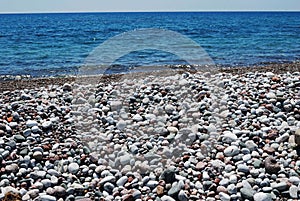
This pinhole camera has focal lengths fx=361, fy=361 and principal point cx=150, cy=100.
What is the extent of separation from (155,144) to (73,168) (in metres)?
0.92

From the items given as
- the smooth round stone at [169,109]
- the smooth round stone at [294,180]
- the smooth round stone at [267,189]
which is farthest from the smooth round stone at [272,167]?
the smooth round stone at [169,109]

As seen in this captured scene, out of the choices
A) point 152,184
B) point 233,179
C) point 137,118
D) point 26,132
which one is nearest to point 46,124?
point 26,132

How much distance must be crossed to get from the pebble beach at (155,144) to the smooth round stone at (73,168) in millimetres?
11

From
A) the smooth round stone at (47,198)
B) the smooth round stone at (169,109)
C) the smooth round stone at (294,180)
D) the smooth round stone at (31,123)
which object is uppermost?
the smooth round stone at (169,109)

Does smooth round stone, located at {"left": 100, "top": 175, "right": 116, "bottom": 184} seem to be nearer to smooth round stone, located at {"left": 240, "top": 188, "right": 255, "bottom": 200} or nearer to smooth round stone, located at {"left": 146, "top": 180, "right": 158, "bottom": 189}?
smooth round stone, located at {"left": 146, "top": 180, "right": 158, "bottom": 189}

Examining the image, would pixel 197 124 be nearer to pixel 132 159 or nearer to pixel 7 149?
Result: pixel 132 159

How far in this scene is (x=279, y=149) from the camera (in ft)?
12.0

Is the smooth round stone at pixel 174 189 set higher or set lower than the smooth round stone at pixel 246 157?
lower

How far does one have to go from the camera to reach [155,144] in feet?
12.9

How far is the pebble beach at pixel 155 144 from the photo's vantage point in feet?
10.4

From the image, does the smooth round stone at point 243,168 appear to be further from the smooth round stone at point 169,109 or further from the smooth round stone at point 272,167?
the smooth round stone at point 169,109

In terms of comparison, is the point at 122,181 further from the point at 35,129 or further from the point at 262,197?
the point at 35,129

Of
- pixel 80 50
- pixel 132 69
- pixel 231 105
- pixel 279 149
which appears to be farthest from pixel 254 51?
pixel 279 149

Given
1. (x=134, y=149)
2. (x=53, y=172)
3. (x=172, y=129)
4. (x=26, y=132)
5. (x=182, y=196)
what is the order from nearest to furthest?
(x=182, y=196) → (x=53, y=172) → (x=134, y=149) → (x=26, y=132) → (x=172, y=129)
